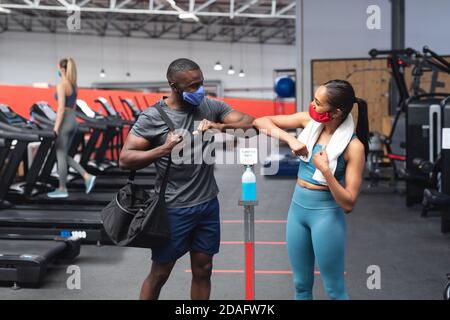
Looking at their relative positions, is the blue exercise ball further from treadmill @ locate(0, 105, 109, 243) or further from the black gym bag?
the black gym bag

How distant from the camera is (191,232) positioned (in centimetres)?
244

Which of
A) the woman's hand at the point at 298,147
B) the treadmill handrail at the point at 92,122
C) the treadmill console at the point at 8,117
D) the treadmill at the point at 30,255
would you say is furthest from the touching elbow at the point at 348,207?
the treadmill handrail at the point at 92,122

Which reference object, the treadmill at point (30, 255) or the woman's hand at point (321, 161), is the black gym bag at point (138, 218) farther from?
the treadmill at point (30, 255)

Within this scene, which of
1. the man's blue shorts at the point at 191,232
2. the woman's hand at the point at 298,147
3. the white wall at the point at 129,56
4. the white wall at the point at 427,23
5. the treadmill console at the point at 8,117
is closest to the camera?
the woman's hand at the point at 298,147

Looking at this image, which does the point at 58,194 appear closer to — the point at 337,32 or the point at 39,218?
the point at 39,218

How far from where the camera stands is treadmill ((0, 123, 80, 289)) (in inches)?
138

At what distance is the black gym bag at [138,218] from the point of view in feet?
7.41

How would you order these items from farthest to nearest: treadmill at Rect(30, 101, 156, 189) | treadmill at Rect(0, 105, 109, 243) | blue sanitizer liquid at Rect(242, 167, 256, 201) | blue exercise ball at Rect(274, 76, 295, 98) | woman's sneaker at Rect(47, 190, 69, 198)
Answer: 1. blue exercise ball at Rect(274, 76, 295, 98)
2. treadmill at Rect(30, 101, 156, 189)
3. woman's sneaker at Rect(47, 190, 69, 198)
4. treadmill at Rect(0, 105, 109, 243)
5. blue sanitizer liquid at Rect(242, 167, 256, 201)

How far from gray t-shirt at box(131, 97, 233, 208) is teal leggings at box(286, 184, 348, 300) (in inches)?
16.3

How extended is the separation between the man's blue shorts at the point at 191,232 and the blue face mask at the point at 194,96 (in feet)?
1.50

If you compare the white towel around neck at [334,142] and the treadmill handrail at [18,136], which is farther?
the treadmill handrail at [18,136]

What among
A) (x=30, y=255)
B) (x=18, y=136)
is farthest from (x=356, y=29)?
(x=30, y=255)

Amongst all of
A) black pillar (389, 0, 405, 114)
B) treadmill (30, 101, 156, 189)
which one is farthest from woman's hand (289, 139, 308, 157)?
black pillar (389, 0, 405, 114)
